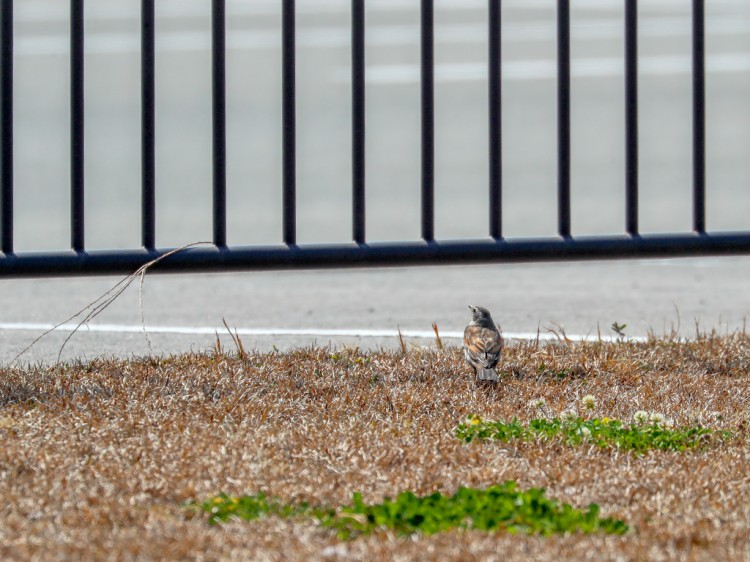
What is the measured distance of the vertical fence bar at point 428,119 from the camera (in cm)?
466

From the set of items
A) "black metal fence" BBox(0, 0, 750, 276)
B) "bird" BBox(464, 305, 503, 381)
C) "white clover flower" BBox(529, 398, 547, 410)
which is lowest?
"white clover flower" BBox(529, 398, 547, 410)

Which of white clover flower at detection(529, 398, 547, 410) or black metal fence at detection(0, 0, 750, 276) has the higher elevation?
black metal fence at detection(0, 0, 750, 276)

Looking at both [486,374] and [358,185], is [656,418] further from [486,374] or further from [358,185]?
[358,185]

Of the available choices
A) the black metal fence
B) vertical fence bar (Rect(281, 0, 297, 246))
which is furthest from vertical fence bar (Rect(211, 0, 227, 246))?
vertical fence bar (Rect(281, 0, 297, 246))

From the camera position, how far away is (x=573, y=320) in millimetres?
8125

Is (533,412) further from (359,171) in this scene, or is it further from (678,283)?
(678,283)

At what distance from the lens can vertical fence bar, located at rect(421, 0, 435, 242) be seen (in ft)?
15.3

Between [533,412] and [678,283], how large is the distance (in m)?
7.37

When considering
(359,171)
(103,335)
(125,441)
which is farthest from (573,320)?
(125,441)

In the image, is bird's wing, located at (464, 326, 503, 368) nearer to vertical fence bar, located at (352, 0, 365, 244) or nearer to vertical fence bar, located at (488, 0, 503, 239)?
vertical fence bar, located at (488, 0, 503, 239)

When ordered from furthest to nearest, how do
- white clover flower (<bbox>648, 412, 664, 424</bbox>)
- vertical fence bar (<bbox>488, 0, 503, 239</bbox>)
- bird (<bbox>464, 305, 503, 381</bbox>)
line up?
vertical fence bar (<bbox>488, 0, 503, 239</bbox>) < bird (<bbox>464, 305, 503, 381</bbox>) < white clover flower (<bbox>648, 412, 664, 424</bbox>)

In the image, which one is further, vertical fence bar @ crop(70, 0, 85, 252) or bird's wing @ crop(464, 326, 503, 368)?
bird's wing @ crop(464, 326, 503, 368)

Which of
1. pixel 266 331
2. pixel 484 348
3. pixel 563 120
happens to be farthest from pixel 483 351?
pixel 266 331

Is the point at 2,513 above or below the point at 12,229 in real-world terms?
below
